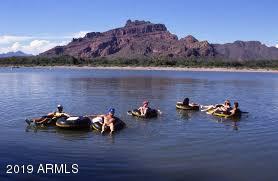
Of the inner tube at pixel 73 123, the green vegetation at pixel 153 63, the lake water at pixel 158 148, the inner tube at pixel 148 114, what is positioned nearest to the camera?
the lake water at pixel 158 148

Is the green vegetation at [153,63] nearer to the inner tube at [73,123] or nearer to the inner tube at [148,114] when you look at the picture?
the inner tube at [148,114]

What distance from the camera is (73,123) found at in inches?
938

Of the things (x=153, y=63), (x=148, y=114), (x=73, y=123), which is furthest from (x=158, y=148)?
(x=153, y=63)

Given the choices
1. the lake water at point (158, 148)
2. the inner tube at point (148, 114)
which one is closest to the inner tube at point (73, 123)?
the lake water at point (158, 148)

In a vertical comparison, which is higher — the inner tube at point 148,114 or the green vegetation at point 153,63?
the green vegetation at point 153,63

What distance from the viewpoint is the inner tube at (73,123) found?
23828 mm

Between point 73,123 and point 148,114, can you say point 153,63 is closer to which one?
point 148,114

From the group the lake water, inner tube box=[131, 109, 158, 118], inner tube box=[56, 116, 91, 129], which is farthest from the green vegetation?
inner tube box=[56, 116, 91, 129]

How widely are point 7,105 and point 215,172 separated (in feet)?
76.7

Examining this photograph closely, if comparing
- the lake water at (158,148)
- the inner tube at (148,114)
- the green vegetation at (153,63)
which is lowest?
the lake water at (158,148)

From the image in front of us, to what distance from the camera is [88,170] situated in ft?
54.5

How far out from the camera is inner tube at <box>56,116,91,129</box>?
23.8m

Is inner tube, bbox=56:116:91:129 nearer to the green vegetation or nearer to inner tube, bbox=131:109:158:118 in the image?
inner tube, bbox=131:109:158:118

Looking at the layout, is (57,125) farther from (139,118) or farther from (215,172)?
(215,172)
